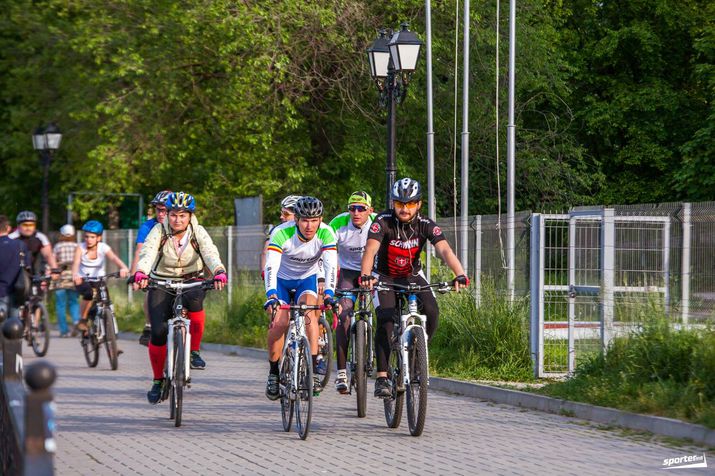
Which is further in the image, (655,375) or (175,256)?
(175,256)

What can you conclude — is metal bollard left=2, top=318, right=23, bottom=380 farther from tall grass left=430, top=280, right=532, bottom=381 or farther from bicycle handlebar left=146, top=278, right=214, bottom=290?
tall grass left=430, top=280, right=532, bottom=381

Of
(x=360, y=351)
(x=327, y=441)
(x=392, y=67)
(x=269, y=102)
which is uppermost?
(x=269, y=102)

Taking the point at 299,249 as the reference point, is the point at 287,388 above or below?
below

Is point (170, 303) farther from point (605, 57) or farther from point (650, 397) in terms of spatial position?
point (605, 57)

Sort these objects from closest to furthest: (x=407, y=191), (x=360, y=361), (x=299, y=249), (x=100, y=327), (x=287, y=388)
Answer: (x=287, y=388) → (x=407, y=191) → (x=360, y=361) → (x=299, y=249) → (x=100, y=327)

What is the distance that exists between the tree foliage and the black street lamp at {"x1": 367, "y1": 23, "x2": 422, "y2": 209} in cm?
892

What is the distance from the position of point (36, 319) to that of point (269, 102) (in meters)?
12.4

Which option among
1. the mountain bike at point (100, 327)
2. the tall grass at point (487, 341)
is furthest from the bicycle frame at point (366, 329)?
the mountain bike at point (100, 327)

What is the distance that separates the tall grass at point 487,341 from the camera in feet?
46.9

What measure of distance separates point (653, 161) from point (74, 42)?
1823cm

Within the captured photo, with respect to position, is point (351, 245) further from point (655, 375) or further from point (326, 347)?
point (655, 375)

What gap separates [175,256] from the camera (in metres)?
11.2

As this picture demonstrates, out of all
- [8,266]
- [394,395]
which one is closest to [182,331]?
[394,395]

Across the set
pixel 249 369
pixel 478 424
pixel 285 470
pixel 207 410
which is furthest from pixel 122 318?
pixel 285 470
